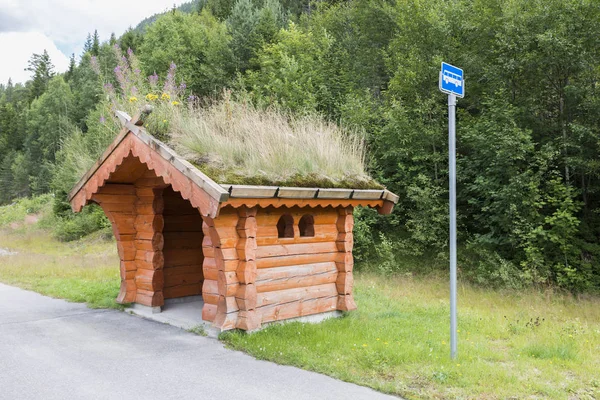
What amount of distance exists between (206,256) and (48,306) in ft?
13.2

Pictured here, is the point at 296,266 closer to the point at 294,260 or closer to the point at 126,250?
the point at 294,260

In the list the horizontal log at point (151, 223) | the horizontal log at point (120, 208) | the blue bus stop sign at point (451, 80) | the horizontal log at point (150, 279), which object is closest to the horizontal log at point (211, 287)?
the horizontal log at point (150, 279)

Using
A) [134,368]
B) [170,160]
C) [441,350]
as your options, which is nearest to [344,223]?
[441,350]

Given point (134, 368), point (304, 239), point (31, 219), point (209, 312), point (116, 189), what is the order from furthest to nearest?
point (31, 219)
point (116, 189)
point (304, 239)
point (209, 312)
point (134, 368)

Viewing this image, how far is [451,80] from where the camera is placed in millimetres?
5555

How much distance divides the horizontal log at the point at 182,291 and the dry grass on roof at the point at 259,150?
10.7 feet

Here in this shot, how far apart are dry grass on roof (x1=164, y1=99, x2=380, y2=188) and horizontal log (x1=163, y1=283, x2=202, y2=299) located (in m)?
3.27

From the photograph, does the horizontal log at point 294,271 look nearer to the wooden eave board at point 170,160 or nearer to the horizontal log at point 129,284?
the wooden eave board at point 170,160

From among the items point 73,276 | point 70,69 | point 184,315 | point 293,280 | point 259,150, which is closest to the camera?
point 259,150

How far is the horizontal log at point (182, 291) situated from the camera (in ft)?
30.9

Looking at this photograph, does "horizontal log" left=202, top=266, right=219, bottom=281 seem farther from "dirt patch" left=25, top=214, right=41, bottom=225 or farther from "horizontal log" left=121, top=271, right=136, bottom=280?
"dirt patch" left=25, top=214, right=41, bottom=225

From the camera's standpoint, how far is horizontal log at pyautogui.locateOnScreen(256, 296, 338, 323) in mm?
7238

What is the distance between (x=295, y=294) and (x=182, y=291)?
2890 millimetres

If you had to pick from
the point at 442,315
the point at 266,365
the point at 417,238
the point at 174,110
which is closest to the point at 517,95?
the point at 417,238
